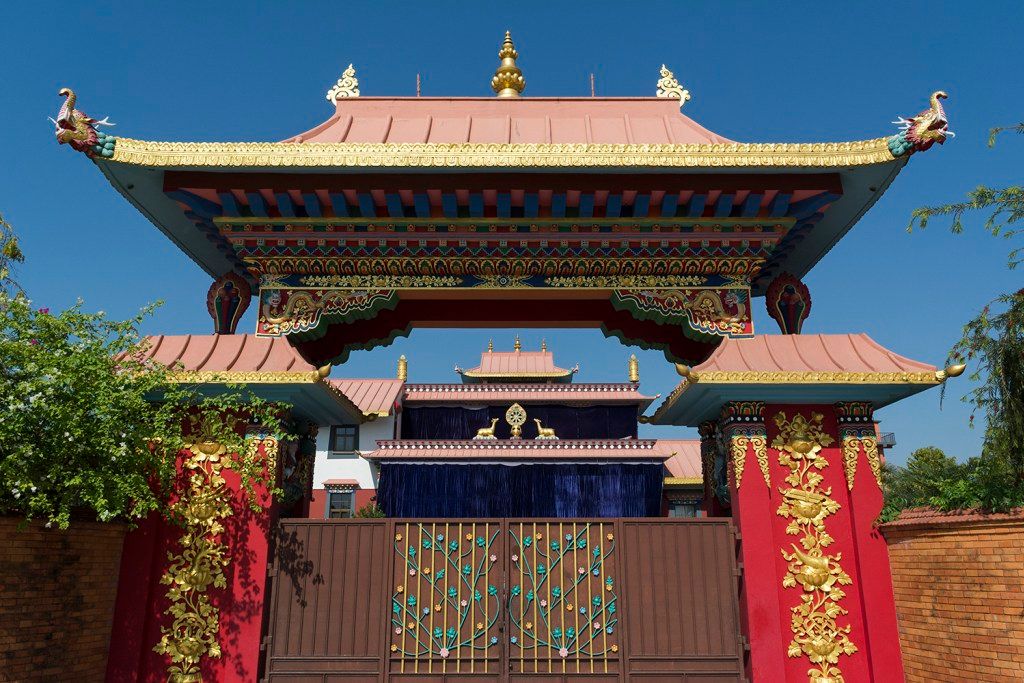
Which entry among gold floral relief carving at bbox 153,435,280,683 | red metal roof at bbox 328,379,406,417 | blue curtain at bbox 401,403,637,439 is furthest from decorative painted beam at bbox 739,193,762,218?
red metal roof at bbox 328,379,406,417

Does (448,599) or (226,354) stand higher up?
(226,354)

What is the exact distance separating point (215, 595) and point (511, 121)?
7.09 m

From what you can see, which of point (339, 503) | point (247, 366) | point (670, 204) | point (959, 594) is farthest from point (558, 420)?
point (959, 594)

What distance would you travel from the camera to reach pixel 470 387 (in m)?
32.1

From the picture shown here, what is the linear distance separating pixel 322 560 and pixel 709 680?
13.8ft

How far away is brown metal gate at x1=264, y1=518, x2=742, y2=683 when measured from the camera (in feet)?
23.2

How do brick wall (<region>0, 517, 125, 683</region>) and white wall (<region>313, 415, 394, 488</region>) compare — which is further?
white wall (<region>313, 415, 394, 488</region>)

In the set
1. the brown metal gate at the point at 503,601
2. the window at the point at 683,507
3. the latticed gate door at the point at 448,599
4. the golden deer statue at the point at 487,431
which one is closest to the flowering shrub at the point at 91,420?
→ the brown metal gate at the point at 503,601

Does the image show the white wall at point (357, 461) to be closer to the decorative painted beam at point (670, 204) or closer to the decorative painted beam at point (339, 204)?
the decorative painted beam at point (339, 204)

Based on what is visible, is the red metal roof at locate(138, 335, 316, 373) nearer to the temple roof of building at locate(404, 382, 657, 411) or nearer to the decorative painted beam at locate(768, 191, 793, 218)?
the decorative painted beam at locate(768, 191, 793, 218)

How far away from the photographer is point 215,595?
23.6ft

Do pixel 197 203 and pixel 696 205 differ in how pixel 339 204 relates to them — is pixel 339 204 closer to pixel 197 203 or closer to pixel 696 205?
pixel 197 203

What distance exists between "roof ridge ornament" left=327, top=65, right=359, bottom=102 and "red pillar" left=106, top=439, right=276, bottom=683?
5.83 metres

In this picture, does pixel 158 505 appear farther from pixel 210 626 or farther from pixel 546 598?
pixel 546 598
